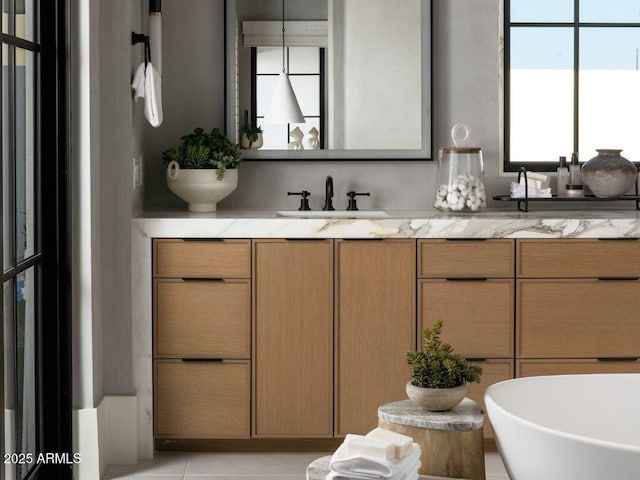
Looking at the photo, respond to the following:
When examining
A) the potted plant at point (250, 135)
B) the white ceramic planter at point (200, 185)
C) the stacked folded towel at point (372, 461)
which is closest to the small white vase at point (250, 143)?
the potted plant at point (250, 135)

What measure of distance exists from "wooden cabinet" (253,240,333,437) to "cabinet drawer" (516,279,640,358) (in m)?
0.81

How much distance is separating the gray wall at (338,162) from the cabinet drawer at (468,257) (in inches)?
25.3

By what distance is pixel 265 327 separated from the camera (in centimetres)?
404

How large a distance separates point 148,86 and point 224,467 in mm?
1587

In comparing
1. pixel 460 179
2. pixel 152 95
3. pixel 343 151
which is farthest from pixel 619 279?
pixel 152 95

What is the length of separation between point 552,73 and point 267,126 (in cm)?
136

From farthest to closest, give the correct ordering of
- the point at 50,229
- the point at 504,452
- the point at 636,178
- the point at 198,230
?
1. the point at 636,178
2. the point at 198,230
3. the point at 50,229
4. the point at 504,452

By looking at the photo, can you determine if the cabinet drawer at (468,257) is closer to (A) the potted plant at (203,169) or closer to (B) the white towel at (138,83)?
(A) the potted plant at (203,169)

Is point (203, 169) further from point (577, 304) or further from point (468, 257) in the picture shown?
point (577, 304)

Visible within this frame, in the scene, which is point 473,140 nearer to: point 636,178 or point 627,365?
point 636,178

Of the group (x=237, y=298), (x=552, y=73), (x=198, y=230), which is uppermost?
(x=552, y=73)

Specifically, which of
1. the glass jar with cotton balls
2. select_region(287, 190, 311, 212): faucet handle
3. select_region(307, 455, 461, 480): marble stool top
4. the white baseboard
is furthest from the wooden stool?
select_region(287, 190, 311, 212): faucet handle

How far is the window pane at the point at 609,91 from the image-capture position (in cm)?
461

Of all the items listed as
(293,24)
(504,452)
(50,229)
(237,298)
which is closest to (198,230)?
(237,298)
